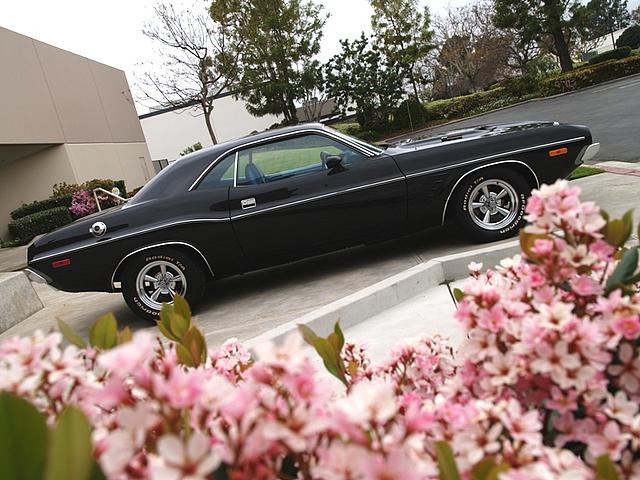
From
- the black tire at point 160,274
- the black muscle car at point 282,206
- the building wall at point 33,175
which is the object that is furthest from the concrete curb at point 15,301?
the building wall at point 33,175

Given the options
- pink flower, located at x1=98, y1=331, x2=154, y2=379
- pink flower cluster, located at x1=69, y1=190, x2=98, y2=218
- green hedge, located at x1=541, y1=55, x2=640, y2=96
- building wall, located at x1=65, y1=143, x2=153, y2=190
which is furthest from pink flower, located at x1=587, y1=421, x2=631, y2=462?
green hedge, located at x1=541, y1=55, x2=640, y2=96

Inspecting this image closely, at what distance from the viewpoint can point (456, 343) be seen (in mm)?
2730

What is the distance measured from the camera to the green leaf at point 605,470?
0.68 meters

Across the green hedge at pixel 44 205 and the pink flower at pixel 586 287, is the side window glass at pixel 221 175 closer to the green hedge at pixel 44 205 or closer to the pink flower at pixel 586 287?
the pink flower at pixel 586 287

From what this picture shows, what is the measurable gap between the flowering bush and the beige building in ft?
75.3

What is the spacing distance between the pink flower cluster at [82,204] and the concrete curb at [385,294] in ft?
61.3

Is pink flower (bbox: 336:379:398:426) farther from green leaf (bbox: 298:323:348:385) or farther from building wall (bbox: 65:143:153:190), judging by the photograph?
building wall (bbox: 65:143:153:190)

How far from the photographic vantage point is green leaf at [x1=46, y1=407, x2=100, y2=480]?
571mm

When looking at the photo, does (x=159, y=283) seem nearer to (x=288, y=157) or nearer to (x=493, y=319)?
(x=288, y=157)

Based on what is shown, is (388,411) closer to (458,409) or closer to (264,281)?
(458,409)

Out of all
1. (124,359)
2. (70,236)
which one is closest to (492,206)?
(70,236)

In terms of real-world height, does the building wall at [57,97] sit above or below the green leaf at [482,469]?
above

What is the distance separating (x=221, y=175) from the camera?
497 cm

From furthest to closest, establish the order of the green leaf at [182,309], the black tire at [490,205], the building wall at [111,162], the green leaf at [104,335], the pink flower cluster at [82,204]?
1. the building wall at [111,162]
2. the pink flower cluster at [82,204]
3. the black tire at [490,205]
4. the green leaf at [182,309]
5. the green leaf at [104,335]
